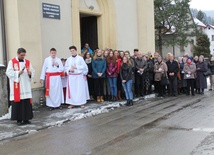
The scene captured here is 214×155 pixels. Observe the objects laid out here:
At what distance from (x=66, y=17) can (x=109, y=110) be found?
4218mm

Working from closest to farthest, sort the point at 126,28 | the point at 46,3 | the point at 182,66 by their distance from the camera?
the point at 46,3 < the point at 182,66 < the point at 126,28

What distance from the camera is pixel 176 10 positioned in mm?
41219

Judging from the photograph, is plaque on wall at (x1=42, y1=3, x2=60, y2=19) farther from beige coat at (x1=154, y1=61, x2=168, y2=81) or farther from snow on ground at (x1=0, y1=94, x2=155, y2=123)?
beige coat at (x1=154, y1=61, x2=168, y2=81)

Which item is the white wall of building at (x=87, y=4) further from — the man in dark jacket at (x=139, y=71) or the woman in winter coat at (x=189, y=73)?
the woman in winter coat at (x=189, y=73)

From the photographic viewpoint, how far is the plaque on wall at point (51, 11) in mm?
11461

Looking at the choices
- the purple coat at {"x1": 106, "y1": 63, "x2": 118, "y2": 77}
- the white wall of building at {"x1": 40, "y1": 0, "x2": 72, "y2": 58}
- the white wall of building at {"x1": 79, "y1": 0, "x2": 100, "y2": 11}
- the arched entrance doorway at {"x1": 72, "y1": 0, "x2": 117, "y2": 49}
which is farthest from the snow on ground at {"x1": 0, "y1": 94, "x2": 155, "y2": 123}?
the white wall of building at {"x1": 79, "y1": 0, "x2": 100, "y2": 11}

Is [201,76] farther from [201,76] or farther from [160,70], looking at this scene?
[160,70]

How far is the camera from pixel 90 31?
15.3 metres

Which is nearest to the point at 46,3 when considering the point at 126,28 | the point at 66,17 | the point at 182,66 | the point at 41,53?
the point at 66,17

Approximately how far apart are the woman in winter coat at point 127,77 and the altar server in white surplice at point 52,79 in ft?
7.17

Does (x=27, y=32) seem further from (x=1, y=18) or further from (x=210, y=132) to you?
(x=210, y=132)

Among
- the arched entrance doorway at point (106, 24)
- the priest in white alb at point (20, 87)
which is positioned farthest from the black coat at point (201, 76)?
the priest in white alb at point (20, 87)

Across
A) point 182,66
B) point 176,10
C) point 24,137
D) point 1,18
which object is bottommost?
point 24,137

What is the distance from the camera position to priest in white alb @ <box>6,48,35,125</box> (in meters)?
8.24
